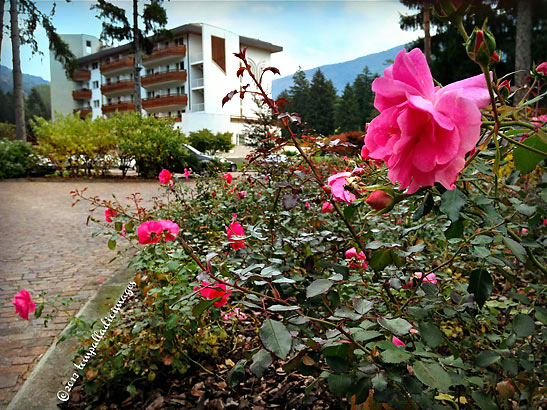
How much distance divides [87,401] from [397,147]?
1.42 metres

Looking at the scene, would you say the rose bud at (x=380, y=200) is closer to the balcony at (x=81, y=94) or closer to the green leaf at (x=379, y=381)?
the green leaf at (x=379, y=381)

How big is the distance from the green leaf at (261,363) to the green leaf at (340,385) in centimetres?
14

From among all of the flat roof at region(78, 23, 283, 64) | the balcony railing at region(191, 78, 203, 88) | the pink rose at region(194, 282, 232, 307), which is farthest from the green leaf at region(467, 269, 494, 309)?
the balcony railing at region(191, 78, 203, 88)

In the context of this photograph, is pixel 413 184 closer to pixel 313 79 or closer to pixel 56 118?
pixel 56 118

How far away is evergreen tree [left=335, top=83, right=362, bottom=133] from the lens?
17.9m

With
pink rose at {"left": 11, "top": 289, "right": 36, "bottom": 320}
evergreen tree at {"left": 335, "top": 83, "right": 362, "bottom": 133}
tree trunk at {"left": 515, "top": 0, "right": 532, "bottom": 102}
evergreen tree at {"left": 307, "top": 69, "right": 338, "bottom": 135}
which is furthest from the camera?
evergreen tree at {"left": 307, "top": 69, "right": 338, "bottom": 135}

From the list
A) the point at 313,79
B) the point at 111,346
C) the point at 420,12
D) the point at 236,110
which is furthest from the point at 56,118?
the point at 236,110

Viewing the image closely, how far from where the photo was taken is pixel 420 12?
46.8 feet

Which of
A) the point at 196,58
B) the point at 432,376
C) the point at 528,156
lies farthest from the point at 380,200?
the point at 196,58

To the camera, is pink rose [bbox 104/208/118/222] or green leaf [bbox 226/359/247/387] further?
pink rose [bbox 104/208/118/222]

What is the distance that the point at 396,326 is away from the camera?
629mm

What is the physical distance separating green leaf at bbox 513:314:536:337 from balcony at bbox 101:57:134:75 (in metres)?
32.4

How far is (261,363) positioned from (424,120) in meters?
0.43

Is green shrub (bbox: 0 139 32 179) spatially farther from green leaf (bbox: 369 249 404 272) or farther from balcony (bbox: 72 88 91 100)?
balcony (bbox: 72 88 91 100)
